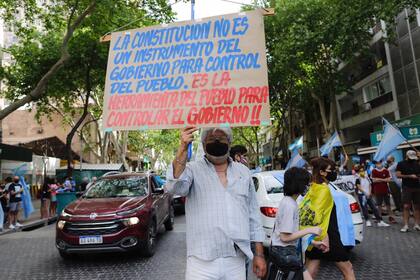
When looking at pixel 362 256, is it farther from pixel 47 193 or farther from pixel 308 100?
pixel 308 100

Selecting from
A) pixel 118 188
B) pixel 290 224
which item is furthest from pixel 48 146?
pixel 290 224

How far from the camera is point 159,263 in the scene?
7035 millimetres

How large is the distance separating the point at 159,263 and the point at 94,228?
4.39 ft

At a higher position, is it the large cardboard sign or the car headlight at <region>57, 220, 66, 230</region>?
the large cardboard sign

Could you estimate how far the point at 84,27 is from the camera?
20062 mm

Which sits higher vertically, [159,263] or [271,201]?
Result: [271,201]

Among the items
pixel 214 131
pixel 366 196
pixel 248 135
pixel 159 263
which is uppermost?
pixel 248 135

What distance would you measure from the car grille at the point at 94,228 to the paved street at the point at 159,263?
2.07 ft

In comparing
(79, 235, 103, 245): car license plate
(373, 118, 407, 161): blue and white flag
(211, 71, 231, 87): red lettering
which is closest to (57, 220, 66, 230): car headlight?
(79, 235, 103, 245): car license plate

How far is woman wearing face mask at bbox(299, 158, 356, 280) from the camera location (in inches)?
153

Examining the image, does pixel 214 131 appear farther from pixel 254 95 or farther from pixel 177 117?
pixel 254 95

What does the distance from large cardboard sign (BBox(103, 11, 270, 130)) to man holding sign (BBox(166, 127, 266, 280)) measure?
473 millimetres

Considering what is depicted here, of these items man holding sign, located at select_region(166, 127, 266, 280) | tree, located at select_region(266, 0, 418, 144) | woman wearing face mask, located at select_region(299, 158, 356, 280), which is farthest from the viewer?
tree, located at select_region(266, 0, 418, 144)

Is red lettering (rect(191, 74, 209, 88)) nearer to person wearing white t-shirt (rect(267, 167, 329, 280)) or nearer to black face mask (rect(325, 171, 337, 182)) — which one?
person wearing white t-shirt (rect(267, 167, 329, 280))
